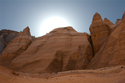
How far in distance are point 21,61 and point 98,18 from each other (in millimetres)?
18433

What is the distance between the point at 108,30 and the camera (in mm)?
22750

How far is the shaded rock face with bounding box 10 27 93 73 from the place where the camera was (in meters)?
17.6

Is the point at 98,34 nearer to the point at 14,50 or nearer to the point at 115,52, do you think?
the point at 115,52

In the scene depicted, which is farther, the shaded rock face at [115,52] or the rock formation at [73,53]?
the rock formation at [73,53]

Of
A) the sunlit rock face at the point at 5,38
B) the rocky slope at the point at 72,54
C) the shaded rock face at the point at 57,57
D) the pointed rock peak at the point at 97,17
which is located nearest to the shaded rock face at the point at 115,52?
the rocky slope at the point at 72,54

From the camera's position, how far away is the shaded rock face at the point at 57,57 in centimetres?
1759

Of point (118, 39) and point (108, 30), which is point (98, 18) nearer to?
point (108, 30)

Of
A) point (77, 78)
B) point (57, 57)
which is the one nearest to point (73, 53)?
point (57, 57)

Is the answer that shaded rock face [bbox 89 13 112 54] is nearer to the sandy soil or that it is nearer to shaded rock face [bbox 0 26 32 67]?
the sandy soil

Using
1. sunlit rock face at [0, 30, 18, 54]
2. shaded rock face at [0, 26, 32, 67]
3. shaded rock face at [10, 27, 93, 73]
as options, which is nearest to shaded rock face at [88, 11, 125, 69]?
shaded rock face at [10, 27, 93, 73]

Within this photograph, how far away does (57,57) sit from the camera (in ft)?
61.8

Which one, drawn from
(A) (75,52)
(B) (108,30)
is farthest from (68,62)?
(B) (108,30)

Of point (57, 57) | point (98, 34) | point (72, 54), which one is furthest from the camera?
point (98, 34)

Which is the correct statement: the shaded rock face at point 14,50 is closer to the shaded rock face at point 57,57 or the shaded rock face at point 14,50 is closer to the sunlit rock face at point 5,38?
the shaded rock face at point 57,57
